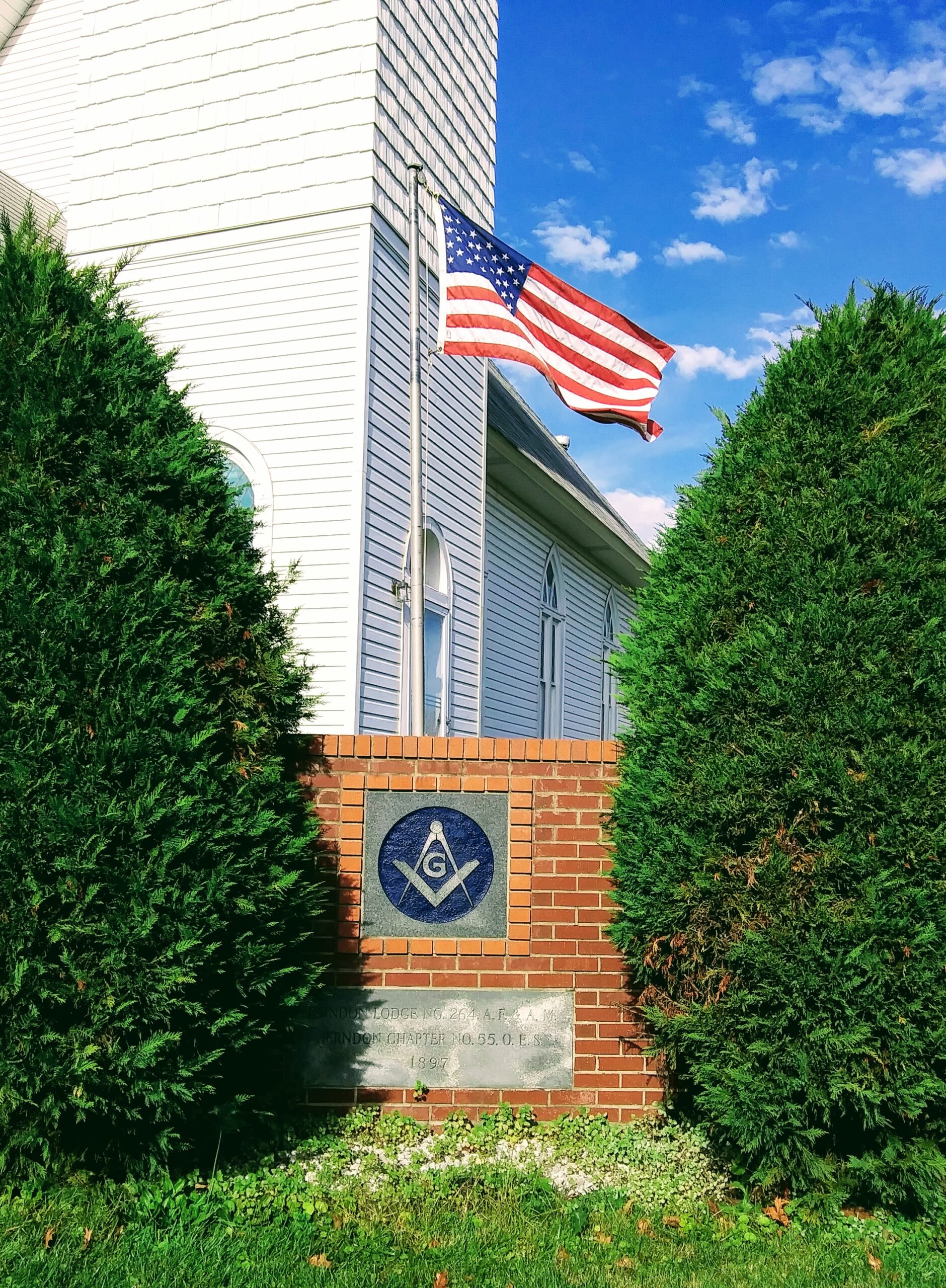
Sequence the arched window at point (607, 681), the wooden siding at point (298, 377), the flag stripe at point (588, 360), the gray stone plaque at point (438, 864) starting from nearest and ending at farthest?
the gray stone plaque at point (438, 864) < the flag stripe at point (588, 360) < the wooden siding at point (298, 377) < the arched window at point (607, 681)

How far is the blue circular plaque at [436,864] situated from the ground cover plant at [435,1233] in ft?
3.65

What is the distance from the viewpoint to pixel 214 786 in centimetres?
405

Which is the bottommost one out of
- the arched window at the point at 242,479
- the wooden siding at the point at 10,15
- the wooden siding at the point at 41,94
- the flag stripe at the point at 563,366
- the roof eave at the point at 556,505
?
the arched window at the point at 242,479

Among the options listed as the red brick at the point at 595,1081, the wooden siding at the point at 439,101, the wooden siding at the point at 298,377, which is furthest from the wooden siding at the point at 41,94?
the red brick at the point at 595,1081

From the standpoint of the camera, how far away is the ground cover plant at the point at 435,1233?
359 cm

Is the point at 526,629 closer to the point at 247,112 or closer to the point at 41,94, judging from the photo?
the point at 247,112

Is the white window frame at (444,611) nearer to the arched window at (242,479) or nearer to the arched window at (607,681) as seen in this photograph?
the arched window at (242,479)

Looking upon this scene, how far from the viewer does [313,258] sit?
30.1ft

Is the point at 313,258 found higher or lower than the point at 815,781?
higher

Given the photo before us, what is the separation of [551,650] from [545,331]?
27.0 ft

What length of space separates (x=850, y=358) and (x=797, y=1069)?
284 cm

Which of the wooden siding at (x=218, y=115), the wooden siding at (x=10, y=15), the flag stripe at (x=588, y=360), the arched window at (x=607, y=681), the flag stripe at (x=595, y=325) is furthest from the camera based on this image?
the arched window at (x=607, y=681)

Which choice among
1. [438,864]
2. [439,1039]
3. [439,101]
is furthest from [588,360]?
[439,1039]

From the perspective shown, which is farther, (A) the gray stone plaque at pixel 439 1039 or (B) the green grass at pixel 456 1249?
(A) the gray stone plaque at pixel 439 1039
